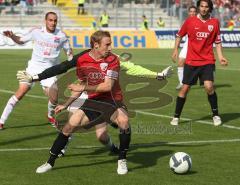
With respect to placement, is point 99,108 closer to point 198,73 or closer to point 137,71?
point 137,71

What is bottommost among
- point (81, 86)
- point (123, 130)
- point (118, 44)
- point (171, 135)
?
point (118, 44)

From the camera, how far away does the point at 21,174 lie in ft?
29.0

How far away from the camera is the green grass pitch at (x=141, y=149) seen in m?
8.69

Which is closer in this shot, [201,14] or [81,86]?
[81,86]

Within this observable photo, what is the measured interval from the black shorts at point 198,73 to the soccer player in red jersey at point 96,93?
175 inches

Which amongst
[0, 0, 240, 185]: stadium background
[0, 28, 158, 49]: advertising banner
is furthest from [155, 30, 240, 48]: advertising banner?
[0, 0, 240, 185]: stadium background

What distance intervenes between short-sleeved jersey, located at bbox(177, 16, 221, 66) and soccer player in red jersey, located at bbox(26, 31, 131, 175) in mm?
4451

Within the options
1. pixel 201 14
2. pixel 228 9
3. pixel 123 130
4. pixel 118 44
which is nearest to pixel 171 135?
pixel 201 14

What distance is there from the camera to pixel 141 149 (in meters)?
10.8

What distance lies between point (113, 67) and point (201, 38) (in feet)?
15.5

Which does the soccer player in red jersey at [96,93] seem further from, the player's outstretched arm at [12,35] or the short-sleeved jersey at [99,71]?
the player's outstretched arm at [12,35]

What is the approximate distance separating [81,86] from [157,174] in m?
1.60

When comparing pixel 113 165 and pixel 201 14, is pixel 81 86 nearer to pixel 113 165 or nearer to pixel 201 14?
pixel 113 165

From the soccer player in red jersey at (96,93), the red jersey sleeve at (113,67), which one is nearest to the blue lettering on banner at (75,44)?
the soccer player in red jersey at (96,93)
